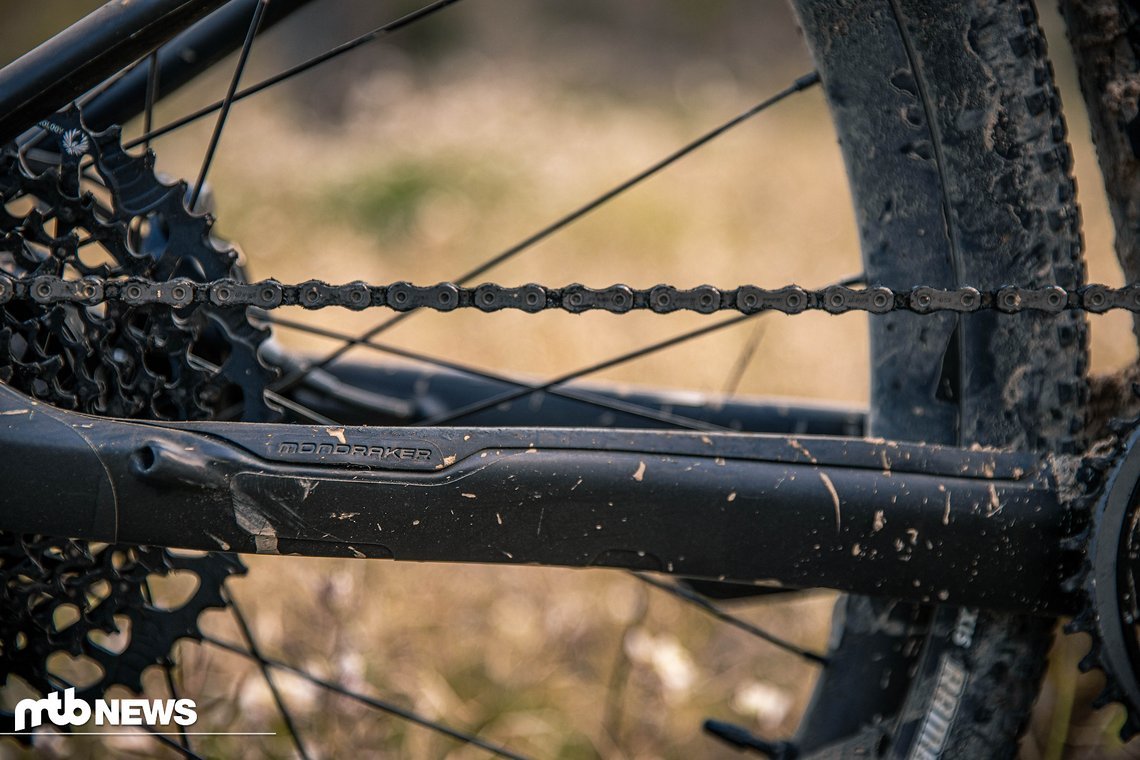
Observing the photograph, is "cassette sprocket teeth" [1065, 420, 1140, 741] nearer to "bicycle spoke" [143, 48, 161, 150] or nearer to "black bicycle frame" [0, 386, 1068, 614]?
"black bicycle frame" [0, 386, 1068, 614]

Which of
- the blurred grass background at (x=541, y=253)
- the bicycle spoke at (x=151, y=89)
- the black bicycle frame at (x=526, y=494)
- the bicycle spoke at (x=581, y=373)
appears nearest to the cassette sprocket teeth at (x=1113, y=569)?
the black bicycle frame at (x=526, y=494)

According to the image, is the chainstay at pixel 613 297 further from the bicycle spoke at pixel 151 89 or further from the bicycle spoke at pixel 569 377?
the bicycle spoke at pixel 151 89

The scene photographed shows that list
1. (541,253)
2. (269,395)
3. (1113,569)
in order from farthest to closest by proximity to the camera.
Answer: (541,253)
(269,395)
(1113,569)

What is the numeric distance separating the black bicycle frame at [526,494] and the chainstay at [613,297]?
0.33 ft

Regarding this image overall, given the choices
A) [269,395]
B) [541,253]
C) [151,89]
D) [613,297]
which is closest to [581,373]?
[613,297]

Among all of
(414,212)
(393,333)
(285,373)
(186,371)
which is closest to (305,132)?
(414,212)

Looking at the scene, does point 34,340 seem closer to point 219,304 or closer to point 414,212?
point 219,304

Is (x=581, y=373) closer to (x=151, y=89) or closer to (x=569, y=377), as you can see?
(x=569, y=377)

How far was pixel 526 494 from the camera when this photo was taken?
0.81 m

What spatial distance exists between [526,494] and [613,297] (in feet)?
0.57

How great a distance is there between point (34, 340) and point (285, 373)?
37cm

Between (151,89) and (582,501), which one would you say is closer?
(582,501)

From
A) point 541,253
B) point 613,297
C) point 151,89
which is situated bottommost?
point 613,297

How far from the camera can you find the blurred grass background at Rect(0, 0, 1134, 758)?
1486 mm
